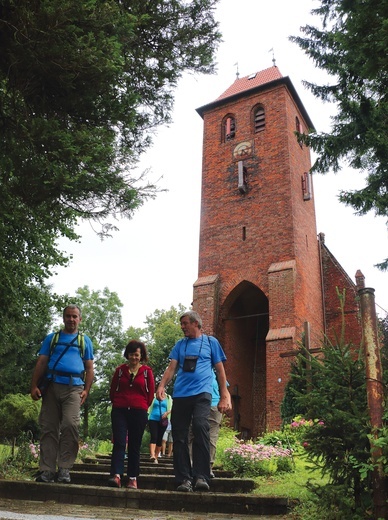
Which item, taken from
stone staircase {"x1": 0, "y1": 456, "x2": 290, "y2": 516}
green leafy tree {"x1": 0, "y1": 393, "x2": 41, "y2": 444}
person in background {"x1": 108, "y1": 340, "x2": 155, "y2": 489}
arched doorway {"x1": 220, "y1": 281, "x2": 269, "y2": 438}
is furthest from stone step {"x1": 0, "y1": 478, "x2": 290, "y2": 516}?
green leafy tree {"x1": 0, "y1": 393, "x2": 41, "y2": 444}

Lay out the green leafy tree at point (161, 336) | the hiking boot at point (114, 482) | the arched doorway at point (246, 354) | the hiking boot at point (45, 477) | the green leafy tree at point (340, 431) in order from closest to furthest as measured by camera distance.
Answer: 1. the green leafy tree at point (340, 431)
2. the hiking boot at point (45, 477)
3. the hiking boot at point (114, 482)
4. the arched doorway at point (246, 354)
5. the green leafy tree at point (161, 336)

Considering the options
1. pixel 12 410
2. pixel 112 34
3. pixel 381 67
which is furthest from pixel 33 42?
pixel 12 410

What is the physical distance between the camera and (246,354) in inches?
765

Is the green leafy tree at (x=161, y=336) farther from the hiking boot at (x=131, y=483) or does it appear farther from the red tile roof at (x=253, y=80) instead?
the hiking boot at (x=131, y=483)

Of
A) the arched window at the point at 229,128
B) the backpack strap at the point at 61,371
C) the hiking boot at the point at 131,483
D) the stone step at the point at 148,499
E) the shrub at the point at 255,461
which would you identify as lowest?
the stone step at the point at 148,499

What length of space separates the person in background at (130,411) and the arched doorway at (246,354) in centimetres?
1277

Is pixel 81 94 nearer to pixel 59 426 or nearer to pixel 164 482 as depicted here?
pixel 59 426

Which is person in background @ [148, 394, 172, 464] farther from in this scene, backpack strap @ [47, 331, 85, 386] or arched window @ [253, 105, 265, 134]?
arched window @ [253, 105, 265, 134]

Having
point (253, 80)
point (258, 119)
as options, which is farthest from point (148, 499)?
point (253, 80)

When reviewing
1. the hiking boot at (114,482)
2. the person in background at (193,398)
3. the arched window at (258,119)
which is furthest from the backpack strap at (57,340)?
the arched window at (258,119)

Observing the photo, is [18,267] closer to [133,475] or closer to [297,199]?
[133,475]

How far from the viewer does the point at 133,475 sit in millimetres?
4859

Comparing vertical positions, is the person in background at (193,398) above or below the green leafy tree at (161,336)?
below

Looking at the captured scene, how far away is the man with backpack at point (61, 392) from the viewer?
15.4 ft
